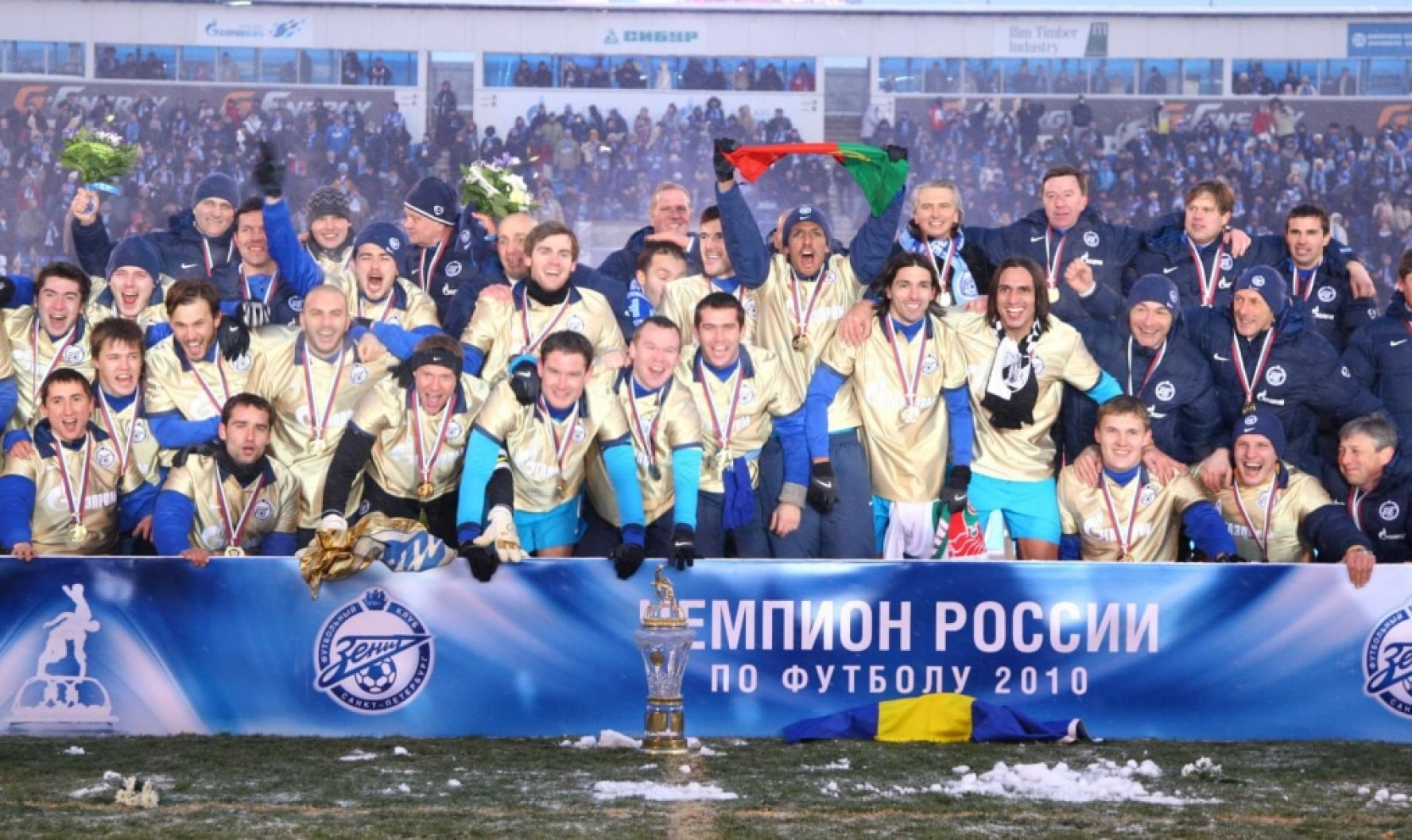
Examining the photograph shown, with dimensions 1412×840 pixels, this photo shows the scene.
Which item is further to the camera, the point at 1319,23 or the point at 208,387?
the point at 1319,23

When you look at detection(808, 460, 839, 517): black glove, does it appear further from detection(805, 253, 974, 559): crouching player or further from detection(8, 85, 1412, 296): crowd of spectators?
detection(8, 85, 1412, 296): crowd of spectators

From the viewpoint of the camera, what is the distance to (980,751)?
6137 millimetres

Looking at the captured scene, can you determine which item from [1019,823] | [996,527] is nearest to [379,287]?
[996,527]

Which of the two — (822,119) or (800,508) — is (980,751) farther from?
(822,119)

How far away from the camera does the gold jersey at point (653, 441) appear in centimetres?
698

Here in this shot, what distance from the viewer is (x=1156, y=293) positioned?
7516 mm

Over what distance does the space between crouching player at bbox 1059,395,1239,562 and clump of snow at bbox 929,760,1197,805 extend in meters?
1.51

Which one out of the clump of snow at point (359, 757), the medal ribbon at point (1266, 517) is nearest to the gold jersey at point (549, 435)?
the clump of snow at point (359, 757)

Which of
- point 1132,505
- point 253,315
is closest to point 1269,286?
point 1132,505

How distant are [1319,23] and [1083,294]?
20820 mm

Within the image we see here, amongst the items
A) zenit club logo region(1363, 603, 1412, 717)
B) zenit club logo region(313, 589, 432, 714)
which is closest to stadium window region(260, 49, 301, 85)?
zenit club logo region(313, 589, 432, 714)

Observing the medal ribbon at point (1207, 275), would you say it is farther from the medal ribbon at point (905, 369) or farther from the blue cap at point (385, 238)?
the blue cap at point (385, 238)

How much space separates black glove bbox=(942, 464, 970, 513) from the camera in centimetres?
720

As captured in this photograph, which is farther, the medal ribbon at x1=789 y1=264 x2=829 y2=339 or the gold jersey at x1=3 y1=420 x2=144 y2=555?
the medal ribbon at x1=789 y1=264 x2=829 y2=339
